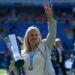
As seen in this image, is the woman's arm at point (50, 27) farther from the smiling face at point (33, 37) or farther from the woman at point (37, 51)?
the smiling face at point (33, 37)

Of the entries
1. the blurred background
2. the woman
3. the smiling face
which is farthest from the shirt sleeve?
the blurred background

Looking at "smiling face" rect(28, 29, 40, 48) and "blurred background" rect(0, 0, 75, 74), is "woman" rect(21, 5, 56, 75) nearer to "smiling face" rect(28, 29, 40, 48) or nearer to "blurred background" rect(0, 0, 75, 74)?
"smiling face" rect(28, 29, 40, 48)

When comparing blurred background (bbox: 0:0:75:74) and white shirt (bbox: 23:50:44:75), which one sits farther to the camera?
blurred background (bbox: 0:0:75:74)

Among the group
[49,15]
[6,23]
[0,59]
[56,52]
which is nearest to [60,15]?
[6,23]

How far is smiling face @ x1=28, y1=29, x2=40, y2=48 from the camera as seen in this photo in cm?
439

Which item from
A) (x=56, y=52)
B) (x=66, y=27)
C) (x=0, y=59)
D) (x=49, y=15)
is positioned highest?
(x=49, y=15)

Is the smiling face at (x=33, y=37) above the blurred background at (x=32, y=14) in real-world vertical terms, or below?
above

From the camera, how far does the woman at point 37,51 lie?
4.33 metres

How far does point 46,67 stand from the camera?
436cm

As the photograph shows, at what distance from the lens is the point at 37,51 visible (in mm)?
4453

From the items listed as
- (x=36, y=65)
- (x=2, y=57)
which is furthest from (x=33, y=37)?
(x=2, y=57)

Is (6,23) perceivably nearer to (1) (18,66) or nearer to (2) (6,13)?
(2) (6,13)

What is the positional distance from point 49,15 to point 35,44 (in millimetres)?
340

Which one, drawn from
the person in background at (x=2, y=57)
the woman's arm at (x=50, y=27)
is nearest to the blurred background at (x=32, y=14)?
the person in background at (x=2, y=57)
